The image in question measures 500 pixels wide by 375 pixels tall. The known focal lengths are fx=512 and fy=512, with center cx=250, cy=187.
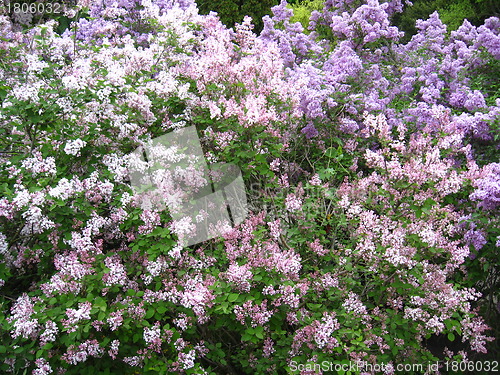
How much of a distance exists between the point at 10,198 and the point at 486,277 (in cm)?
347

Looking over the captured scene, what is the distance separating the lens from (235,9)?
13.7 meters

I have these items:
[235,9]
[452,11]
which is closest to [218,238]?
[235,9]

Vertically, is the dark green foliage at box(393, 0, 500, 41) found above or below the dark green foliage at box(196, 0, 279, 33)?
below

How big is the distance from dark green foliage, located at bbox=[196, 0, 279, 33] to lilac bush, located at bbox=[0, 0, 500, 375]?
9.66 m

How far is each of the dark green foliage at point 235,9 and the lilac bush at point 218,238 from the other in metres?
9.66

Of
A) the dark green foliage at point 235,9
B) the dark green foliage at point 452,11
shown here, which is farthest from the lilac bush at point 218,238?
the dark green foliage at point 452,11

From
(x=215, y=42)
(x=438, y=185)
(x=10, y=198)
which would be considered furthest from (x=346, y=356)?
(x=215, y=42)

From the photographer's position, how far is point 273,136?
12.4ft

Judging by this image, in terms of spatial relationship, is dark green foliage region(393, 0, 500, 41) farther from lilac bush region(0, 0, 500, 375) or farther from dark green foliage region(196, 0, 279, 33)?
lilac bush region(0, 0, 500, 375)

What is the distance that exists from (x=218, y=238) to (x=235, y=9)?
11.3 m

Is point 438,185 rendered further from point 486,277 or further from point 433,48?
point 433,48

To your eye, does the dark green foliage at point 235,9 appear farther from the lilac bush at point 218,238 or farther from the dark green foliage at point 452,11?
the lilac bush at point 218,238

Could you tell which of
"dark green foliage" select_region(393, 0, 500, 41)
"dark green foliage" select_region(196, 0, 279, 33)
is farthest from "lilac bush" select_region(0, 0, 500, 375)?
"dark green foliage" select_region(393, 0, 500, 41)

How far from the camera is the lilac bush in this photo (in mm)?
3045
